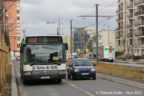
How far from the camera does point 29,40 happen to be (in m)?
18.2

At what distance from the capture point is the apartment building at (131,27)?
87.4 m

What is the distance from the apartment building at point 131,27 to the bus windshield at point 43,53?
68870mm

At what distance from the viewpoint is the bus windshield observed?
18.0 metres

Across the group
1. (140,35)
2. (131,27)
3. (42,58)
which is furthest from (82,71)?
(131,27)

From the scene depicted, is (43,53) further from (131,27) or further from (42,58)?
(131,27)

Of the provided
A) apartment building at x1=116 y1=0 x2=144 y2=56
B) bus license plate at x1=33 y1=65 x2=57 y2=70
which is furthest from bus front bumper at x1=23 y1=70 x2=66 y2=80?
apartment building at x1=116 y1=0 x2=144 y2=56

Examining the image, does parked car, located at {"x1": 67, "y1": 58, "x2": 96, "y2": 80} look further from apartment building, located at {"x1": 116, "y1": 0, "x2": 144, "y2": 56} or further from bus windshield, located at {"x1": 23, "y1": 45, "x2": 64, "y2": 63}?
apartment building, located at {"x1": 116, "y1": 0, "x2": 144, "y2": 56}

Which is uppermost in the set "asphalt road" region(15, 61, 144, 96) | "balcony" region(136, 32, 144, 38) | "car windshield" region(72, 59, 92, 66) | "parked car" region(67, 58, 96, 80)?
"balcony" region(136, 32, 144, 38)

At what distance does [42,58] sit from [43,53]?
11.0 inches

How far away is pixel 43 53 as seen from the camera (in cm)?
1803

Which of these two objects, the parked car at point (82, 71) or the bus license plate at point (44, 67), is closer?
the bus license plate at point (44, 67)

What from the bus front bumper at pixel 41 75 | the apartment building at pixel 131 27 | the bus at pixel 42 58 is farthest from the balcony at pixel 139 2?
the bus front bumper at pixel 41 75

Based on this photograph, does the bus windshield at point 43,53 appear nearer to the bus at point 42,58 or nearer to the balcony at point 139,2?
the bus at point 42,58

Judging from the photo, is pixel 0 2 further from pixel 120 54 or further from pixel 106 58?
pixel 120 54
